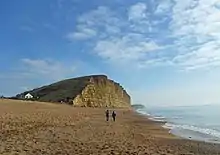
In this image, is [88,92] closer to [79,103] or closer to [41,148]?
[79,103]

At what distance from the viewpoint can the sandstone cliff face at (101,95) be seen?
306 feet

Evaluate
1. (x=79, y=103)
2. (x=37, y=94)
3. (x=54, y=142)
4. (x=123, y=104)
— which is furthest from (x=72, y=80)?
(x=54, y=142)

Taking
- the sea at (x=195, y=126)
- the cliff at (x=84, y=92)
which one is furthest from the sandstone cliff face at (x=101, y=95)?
the sea at (x=195, y=126)

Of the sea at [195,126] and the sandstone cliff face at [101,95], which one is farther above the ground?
the sandstone cliff face at [101,95]

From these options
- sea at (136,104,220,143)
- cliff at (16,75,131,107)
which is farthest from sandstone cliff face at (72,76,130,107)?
sea at (136,104,220,143)

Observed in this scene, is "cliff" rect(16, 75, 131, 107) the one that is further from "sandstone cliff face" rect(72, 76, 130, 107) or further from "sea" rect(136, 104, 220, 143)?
"sea" rect(136, 104, 220, 143)

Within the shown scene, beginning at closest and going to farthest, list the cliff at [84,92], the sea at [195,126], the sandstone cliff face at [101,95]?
the sea at [195,126] < the cliff at [84,92] < the sandstone cliff face at [101,95]

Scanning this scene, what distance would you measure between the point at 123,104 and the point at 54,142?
383 ft

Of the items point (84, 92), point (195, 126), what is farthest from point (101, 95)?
point (195, 126)

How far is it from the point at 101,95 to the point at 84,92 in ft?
46.5

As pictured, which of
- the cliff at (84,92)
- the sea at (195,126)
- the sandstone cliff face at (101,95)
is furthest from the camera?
the sandstone cliff face at (101,95)

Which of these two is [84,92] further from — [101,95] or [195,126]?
[195,126]

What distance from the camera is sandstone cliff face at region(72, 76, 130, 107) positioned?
9321cm

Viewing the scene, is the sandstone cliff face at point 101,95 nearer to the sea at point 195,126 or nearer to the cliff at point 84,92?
the cliff at point 84,92
